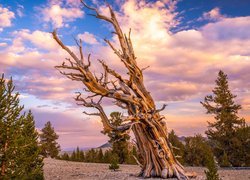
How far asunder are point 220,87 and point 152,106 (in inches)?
485

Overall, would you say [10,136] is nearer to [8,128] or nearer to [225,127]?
[8,128]

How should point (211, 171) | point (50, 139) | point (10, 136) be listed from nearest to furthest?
1. point (10, 136)
2. point (211, 171)
3. point (50, 139)

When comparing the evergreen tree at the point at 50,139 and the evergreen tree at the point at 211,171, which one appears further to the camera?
the evergreen tree at the point at 50,139

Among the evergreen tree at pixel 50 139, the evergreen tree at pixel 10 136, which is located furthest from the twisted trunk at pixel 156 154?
the evergreen tree at pixel 50 139

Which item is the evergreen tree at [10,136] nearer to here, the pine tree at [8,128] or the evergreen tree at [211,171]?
the pine tree at [8,128]

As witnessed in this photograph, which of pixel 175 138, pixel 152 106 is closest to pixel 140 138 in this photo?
pixel 152 106

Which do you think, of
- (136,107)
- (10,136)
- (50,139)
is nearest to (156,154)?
(136,107)

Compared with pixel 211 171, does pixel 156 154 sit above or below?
above

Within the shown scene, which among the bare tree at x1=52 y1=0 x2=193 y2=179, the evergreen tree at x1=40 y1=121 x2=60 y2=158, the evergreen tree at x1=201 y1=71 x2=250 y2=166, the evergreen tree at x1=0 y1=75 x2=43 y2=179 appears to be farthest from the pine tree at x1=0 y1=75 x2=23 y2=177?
Result: the evergreen tree at x1=40 y1=121 x2=60 y2=158

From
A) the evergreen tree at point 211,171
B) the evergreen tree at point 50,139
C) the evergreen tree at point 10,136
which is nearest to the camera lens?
the evergreen tree at point 10,136

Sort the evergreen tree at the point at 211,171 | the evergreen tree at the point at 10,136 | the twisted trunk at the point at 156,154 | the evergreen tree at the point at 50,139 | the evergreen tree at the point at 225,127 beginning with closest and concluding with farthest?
the evergreen tree at the point at 10,136 → the evergreen tree at the point at 211,171 → the twisted trunk at the point at 156,154 → the evergreen tree at the point at 225,127 → the evergreen tree at the point at 50,139

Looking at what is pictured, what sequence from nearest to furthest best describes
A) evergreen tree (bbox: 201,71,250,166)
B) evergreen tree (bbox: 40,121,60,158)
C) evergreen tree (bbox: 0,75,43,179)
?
evergreen tree (bbox: 0,75,43,179), evergreen tree (bbox: 201,71,250,166), evergreen tree (bbox: 40,121,60,158)

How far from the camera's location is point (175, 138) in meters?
36.4

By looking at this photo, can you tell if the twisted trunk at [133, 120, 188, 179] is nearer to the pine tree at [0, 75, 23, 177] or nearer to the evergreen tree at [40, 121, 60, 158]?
the pine tree at [0, 75, 23, 177]
